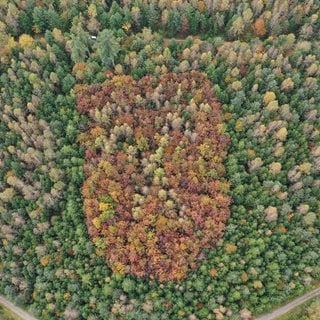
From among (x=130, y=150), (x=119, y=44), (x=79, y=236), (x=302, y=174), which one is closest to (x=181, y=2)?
(x=119, y=44)

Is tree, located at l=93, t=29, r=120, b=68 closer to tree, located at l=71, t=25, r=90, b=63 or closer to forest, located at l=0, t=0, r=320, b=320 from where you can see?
forest, located at l=0, t=0, r=320, b=320

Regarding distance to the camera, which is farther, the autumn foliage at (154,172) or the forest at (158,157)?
the autumn foliage at (154,172)

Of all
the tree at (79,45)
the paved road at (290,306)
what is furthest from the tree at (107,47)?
the paved road at (290,306)

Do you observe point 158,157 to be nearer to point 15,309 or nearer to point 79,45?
point 79,45

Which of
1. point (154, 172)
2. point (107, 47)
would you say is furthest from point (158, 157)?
point (107, 47)

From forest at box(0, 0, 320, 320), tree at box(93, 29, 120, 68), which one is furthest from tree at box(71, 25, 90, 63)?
tree at box(93, 29, 120, 68)

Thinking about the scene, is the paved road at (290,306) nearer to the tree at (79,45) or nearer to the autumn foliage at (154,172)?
the autumn foliage at (154,172)
